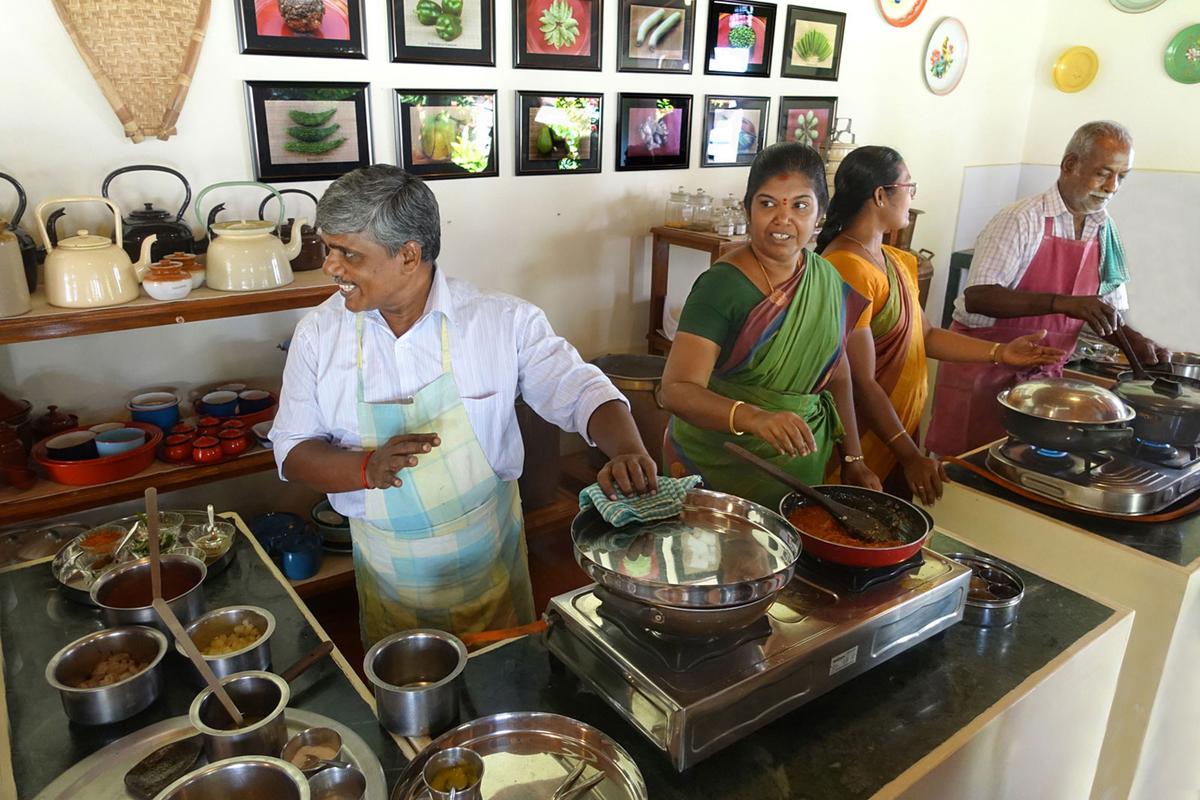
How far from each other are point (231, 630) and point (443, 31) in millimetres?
2320

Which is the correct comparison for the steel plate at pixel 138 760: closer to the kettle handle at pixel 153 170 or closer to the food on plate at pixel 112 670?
the food on plate at pixel 112 670

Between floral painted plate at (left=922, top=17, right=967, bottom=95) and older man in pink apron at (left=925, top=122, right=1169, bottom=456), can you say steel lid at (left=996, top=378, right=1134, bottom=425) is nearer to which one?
older man in pink apron at (left=925, top=122, right=1169, bottom=456)

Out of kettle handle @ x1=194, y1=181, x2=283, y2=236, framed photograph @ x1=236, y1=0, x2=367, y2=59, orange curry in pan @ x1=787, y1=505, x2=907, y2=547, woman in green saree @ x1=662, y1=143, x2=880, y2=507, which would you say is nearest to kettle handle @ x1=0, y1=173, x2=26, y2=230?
kettle handle @ x1=194, y1=181, x2=283, y2=236

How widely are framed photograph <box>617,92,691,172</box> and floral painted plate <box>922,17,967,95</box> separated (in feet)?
5.90

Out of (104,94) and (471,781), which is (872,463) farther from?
(104,94)

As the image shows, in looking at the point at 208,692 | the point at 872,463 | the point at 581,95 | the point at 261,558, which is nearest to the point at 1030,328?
the point at 872,463

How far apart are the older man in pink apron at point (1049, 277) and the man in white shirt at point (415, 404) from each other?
1.70 metres

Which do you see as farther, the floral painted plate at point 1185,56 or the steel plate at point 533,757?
the floral painted plate at point 1185,56

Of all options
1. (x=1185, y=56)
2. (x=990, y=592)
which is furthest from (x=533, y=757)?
(x=1185, y=56)

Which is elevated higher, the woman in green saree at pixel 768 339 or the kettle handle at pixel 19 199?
the kettle handle at pixel 19 199

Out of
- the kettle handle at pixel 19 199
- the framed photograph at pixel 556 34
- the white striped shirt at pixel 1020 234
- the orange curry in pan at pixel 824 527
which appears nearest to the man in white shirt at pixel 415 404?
the orange curry in pan at pixel 824 527

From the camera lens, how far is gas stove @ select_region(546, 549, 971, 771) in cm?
107

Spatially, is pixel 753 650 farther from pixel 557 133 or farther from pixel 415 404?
pixel 557 133

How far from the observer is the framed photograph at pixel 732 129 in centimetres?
384
